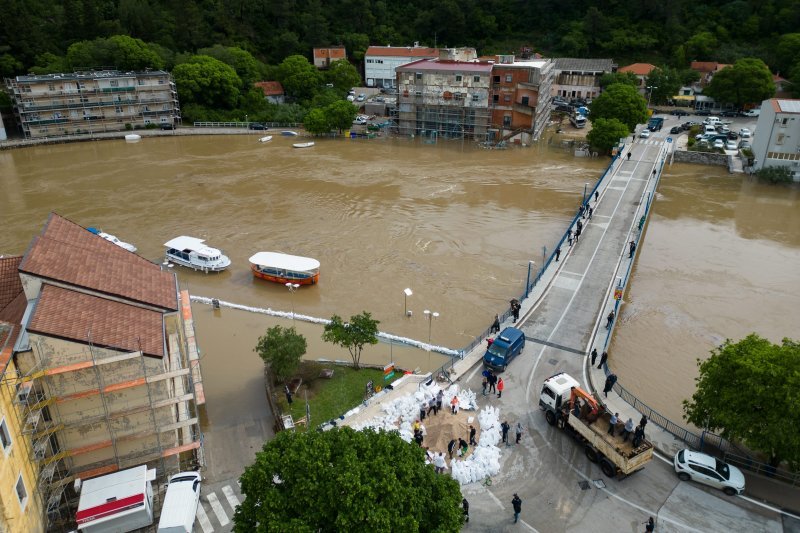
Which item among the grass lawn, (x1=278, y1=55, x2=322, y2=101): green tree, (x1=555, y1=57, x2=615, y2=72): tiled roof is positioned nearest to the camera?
the grass lawn

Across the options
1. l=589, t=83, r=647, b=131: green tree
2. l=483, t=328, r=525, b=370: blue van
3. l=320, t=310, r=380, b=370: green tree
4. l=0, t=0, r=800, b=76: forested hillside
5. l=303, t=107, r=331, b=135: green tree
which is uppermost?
l=0, t=0, r=800, b=76: forested hillside

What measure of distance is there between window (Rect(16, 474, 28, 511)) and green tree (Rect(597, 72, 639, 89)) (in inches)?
3212

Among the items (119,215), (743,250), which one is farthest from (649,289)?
(119,215)

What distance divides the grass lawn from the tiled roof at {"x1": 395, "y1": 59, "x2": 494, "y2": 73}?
49344mm

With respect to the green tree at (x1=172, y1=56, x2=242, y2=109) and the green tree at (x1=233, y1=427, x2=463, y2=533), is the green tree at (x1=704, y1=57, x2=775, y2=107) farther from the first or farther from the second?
the green tree at (x1=233, y1=427, x2=463, y2=533)

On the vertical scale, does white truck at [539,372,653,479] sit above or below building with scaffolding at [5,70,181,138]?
below

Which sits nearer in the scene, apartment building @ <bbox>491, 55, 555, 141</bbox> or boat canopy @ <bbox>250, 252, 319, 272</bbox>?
boat canopy @ <bbox>250, 252, 319, 272</bbox>

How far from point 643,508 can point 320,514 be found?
992 cm

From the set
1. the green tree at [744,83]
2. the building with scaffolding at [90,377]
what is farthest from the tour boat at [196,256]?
the green tree at [744,83]

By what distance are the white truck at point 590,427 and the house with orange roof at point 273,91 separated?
72.9 metres

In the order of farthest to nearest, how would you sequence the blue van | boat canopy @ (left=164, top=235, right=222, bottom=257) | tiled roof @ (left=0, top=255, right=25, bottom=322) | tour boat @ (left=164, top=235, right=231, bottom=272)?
boat canopy @ (left=164, top=235, right=222, bottom=257)
tour boat @ (left=164, top=235, right=231, bottom=272)
the blue van
tiled roof @ (left=0, top=255, right=25, bottom=322)

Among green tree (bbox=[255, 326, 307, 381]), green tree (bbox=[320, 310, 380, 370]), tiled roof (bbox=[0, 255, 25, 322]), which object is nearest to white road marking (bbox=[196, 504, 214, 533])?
green tree (bbox=[255, 326, 307, 381])

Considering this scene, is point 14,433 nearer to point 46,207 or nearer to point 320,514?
point 320,514

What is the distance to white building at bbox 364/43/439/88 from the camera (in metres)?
91.7
